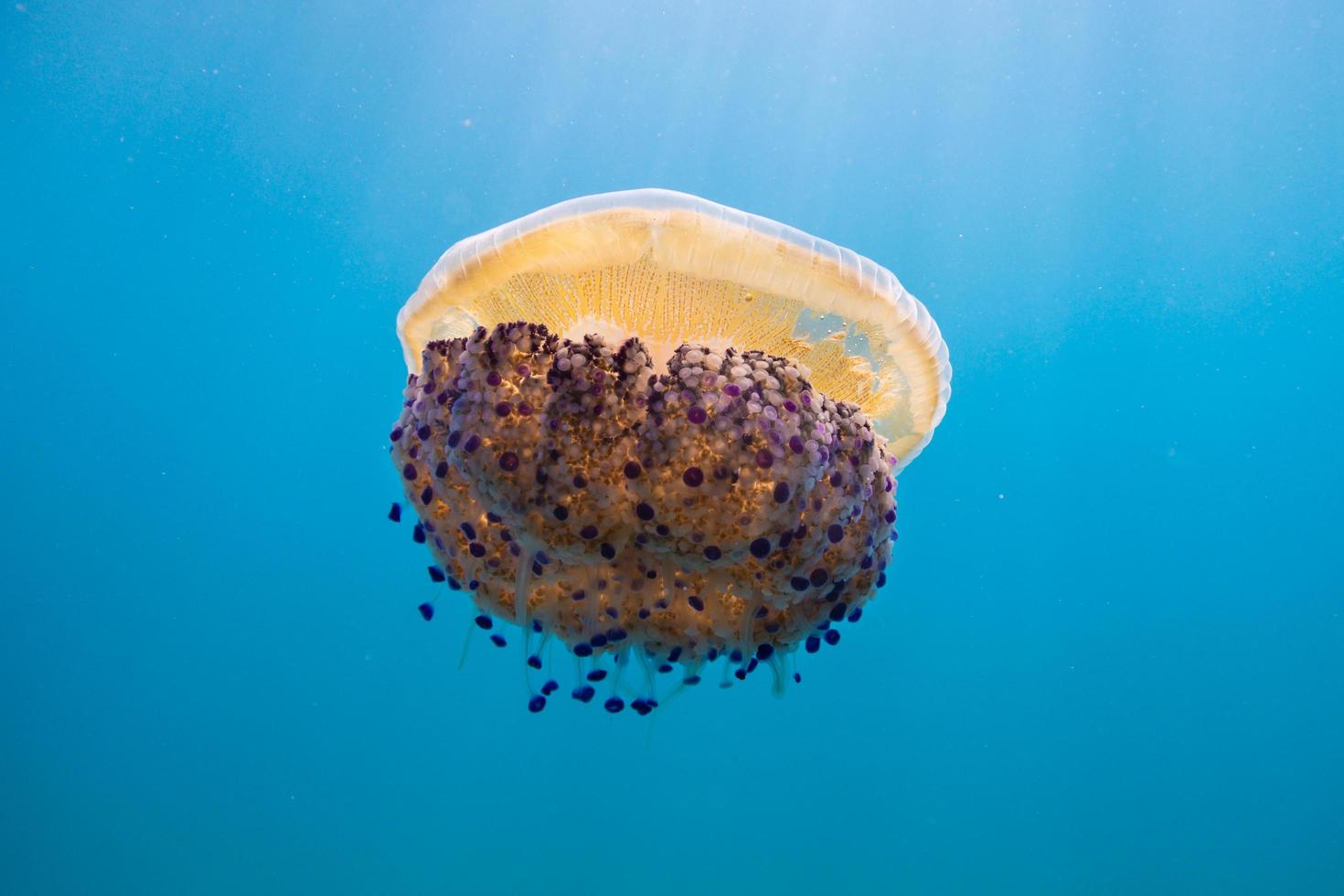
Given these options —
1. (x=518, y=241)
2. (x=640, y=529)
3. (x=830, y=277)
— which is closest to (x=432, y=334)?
(x=518, y=241)

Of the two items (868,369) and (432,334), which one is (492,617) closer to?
(432,334)

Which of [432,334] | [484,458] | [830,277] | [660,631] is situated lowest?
[660,631]

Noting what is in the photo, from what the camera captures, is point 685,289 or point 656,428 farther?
point 685,289

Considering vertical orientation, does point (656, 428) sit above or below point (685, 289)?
below

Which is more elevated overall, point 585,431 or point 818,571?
point 585,431
